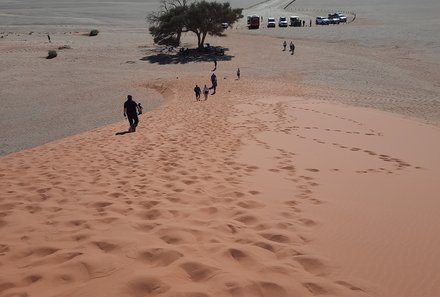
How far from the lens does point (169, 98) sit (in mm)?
23234

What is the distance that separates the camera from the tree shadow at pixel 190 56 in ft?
131

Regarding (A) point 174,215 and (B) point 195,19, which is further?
(B) point 195,19

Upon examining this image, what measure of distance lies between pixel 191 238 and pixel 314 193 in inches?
105

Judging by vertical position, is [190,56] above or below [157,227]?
above

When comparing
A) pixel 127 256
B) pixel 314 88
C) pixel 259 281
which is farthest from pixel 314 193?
pixel 314 88

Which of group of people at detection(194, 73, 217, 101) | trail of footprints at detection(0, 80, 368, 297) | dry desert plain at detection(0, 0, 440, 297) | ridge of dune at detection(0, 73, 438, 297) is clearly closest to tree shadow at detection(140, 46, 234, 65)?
group of people at detection(194, 73, 217, 101)

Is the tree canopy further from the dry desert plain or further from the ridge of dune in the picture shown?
the ridge of dune

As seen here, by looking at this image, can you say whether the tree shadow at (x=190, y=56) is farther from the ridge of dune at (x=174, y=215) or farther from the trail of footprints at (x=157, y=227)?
the trail of footprints at (x=157, y=227)

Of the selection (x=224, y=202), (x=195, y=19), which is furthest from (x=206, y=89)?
(x=195, y=19)

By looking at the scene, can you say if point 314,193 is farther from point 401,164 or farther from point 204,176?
point 401,164

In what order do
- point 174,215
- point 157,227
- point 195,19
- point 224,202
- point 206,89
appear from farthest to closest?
point 195,19 → point 206,89 → point 224,202 → point 174,215 → point 157,227

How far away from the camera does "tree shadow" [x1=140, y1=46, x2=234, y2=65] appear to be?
3984cm

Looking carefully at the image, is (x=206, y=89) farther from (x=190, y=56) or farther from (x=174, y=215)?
(x=190, y=56)

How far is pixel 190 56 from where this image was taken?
4238 cm
